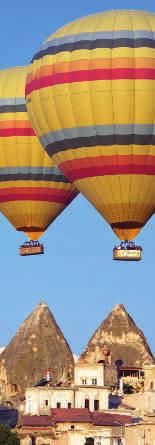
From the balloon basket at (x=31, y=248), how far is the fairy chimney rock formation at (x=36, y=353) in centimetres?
7150

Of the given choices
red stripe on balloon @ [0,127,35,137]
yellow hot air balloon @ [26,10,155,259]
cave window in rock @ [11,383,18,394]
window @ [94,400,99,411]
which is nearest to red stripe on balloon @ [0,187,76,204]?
red stripe on balloon @ [0,127,35,137]

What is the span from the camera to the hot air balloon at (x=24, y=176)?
100m

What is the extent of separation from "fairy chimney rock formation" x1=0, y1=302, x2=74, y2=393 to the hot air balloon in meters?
71.2

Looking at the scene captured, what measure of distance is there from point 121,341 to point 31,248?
80.7 meters

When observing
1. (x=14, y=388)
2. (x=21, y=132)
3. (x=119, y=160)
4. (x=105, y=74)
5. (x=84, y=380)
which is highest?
(x=21, y=132)

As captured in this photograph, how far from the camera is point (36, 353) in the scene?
606 feet

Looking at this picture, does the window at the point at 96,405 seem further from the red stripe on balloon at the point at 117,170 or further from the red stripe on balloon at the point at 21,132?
the red stripe on balloon at the point at 117,170

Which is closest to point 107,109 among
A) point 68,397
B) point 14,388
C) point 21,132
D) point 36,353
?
point 21,132

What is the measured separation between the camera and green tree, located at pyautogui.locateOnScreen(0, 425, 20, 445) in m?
122

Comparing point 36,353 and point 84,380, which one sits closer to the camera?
point 84,380

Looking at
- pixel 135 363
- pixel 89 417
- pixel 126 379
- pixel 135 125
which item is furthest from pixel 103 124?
pixel 135 363

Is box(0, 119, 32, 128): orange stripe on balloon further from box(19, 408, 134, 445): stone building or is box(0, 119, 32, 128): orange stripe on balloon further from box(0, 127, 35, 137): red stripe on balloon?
box(19, 408, 134, 445): stone building

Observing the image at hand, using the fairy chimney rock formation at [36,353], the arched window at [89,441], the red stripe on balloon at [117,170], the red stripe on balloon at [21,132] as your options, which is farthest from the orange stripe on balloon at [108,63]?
the fairy chimney rock formation at [36,353]

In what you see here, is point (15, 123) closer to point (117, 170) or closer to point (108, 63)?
point (117, 170)
